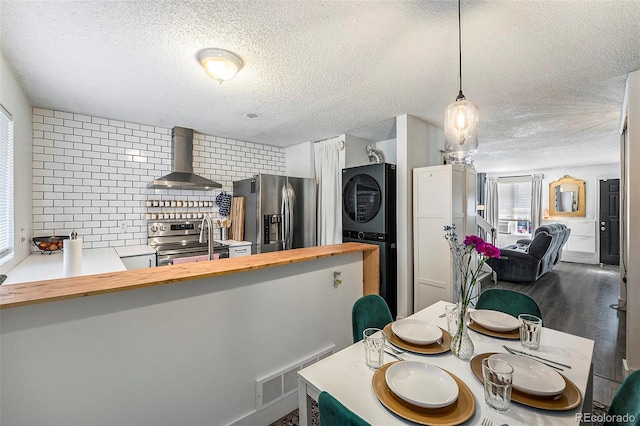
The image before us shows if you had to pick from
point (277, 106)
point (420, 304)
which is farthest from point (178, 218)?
point (420, 304)

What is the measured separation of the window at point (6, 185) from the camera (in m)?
1.98

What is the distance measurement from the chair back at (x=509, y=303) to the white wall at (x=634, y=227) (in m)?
1.01

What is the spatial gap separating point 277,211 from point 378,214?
1.48 metres

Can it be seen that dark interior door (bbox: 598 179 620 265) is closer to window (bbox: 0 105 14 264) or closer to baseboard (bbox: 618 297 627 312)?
baseboard (bbox: 618 297 627 312)

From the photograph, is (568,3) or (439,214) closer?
(568,3)

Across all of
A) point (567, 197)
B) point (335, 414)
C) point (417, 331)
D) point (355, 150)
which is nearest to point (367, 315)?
point (417, 331)

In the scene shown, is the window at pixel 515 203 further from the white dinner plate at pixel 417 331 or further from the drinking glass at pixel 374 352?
the drinking glass at pixel 374 352

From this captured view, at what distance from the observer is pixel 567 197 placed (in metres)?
7.07

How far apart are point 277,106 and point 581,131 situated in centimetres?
419

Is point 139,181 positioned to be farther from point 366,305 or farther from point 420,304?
point 420,304

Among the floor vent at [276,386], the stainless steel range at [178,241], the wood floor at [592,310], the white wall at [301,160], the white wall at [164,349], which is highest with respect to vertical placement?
the white wall at [301,160]

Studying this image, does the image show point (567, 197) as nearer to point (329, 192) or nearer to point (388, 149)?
point (388, 149)

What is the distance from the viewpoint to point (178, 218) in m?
3.72

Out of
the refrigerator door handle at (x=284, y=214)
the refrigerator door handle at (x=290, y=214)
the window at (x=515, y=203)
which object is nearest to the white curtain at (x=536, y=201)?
the window at (x=515, y=203)
